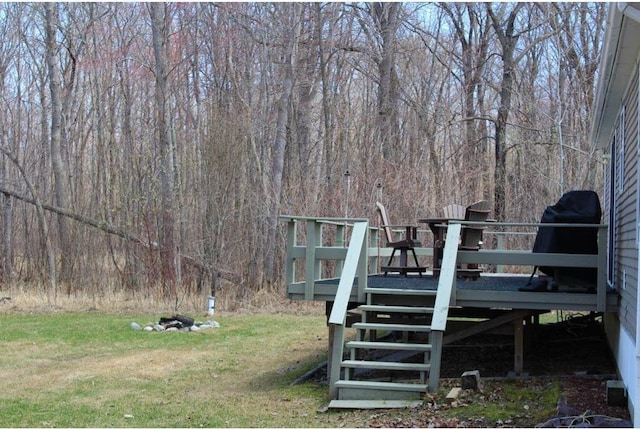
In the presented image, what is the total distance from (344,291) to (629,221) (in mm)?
2700

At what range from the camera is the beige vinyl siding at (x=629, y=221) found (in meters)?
6.32

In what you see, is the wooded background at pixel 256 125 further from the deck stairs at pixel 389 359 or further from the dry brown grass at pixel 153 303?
the deck stairs at pixel 389 359

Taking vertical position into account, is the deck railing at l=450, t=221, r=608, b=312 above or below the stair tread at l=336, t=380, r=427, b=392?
above

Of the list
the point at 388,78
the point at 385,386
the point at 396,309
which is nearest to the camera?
the point at 385,386

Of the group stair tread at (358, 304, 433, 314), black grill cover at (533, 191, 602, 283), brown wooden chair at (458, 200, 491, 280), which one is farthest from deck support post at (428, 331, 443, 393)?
brown wooden chair at (458, 200, 491, 280)

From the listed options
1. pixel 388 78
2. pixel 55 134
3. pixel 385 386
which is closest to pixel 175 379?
pixel 385 386

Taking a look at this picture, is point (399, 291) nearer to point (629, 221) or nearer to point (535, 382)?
point (535, 382)

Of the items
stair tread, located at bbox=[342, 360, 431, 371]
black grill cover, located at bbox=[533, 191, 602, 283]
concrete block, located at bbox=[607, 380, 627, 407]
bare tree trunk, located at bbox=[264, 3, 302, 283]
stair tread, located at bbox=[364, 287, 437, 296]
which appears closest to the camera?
concrete block, located at bbox=[607, 380, 627, 407]

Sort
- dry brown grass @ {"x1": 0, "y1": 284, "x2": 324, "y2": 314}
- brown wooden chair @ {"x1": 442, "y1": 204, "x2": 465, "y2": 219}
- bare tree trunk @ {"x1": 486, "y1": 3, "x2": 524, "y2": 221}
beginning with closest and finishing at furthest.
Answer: brown wooden chair @ {"x1": 442, "y1": 204, "x2": 465, "y2": 219}, dry brown grass @ {"x1": 0, "y1": 284, "x2": 324, "y2": 314}, bare tree trunk @ {"x1": 486, "y1": 3, "x2": 524, "y2": 221}

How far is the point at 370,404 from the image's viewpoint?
264 inches

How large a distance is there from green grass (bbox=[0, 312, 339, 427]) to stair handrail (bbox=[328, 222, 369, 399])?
343 millimetres

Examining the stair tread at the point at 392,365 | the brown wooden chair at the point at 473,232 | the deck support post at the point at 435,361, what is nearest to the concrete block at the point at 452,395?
the deck support post at the point at 435,361

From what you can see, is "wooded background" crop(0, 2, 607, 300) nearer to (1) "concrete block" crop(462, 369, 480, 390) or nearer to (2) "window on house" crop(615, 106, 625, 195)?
(2) "window on house" crop(615, 106, 625, 195)

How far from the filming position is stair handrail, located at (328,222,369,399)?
710 centimetres
